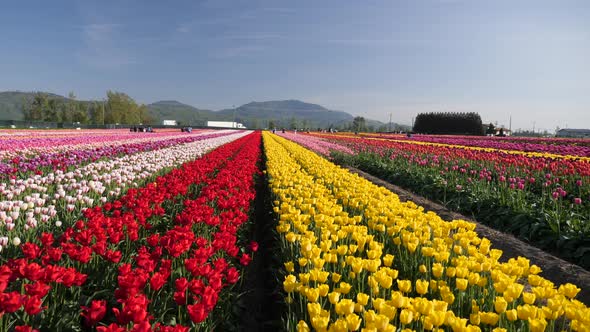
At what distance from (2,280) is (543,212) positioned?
8172mm

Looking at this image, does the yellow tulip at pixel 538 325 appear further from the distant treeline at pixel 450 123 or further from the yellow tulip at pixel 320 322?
the distant treeline at pixel 450 123

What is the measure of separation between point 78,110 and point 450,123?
303 ft

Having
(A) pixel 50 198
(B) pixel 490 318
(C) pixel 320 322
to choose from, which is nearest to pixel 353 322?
(C) pixel 320 322

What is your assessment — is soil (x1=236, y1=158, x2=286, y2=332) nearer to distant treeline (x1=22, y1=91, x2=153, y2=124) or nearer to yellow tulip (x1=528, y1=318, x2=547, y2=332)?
yellow tulip (x1=528, y1=318, x2=547, y2=332)

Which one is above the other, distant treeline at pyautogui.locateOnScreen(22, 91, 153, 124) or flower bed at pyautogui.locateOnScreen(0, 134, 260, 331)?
distant treeline at pyautogui.locateOnScreen(22, 91, 153, 124)

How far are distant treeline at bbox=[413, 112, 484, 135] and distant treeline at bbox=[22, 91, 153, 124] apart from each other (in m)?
74.6

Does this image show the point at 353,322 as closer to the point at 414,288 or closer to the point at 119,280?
the point at 119,280

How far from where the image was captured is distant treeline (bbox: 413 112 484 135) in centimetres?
7030

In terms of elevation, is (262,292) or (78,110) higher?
(78,110)

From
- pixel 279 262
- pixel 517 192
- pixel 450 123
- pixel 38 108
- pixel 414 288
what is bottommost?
pixel 279 262

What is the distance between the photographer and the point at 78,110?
104 metres

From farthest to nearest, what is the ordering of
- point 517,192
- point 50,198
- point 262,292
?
point 517,192 < point 50,198 < point 262,292

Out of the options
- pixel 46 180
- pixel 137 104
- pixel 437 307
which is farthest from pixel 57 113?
pixel 437 307

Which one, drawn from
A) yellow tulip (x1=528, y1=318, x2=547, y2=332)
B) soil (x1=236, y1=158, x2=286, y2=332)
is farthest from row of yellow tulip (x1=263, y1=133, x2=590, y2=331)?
soil (x1=236, y1=158, x2=286, y2=332)
